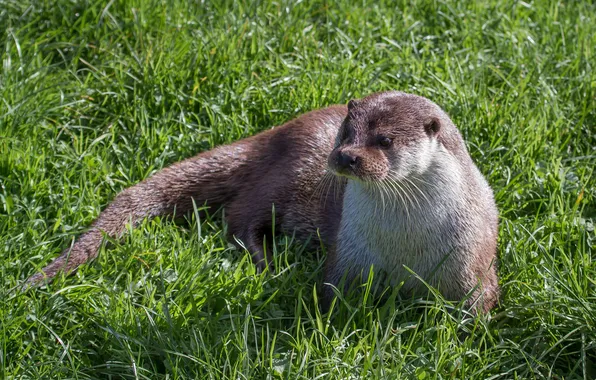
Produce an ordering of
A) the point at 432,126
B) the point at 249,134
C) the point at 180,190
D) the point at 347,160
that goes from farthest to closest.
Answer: the point at 249,134, the point at 180,190, the point at 432,126, the point at 347,160

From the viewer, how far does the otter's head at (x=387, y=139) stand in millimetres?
2438

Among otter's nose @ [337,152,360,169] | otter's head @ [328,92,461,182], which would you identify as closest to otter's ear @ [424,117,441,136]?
otter's head @ [328,92,461,182]

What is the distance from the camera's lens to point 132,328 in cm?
243

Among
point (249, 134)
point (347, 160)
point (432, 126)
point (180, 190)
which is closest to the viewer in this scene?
point (347, 160)

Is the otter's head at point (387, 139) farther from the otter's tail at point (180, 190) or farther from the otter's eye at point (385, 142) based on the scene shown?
the otter's tail at point (180, 190)

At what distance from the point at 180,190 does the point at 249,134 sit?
386 mm

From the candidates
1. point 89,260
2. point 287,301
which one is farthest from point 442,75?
point 89,260

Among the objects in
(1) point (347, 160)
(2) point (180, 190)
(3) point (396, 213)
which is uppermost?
(1) point (347, 160)

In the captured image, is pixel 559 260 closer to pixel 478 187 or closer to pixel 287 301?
pixel 478 187

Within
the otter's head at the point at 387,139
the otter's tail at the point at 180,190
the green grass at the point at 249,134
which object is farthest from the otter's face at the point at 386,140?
the otter's tail at the point at 180,190

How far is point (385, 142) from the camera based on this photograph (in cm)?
250

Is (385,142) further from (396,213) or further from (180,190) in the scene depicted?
(180,190)

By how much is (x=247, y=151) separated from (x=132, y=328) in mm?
938

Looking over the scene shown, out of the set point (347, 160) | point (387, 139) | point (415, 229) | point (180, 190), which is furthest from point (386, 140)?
point (180, 190)
